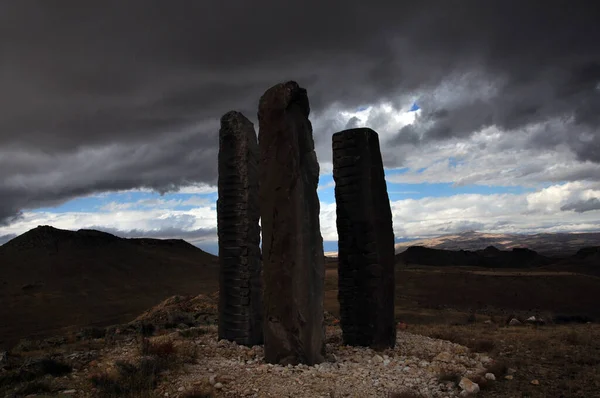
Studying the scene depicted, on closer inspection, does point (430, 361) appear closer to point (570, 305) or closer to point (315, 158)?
point (315, 158)

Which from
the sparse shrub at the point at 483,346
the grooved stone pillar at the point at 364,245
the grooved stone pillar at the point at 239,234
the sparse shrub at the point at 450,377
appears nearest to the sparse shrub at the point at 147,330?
the grooved stone pillar at the point at 239,234

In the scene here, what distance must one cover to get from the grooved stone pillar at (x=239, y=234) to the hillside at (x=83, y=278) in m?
12.8

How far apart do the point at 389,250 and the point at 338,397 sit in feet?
14.3

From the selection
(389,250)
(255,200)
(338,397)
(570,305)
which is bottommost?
(570,305)

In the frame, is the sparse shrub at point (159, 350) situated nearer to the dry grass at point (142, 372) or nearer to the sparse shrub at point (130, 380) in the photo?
the dry grass at point (142, 372)

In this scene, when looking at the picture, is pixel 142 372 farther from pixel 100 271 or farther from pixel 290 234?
pixel 100 271

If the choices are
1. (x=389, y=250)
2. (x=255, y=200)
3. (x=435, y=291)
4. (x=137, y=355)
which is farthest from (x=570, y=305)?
(x=137, y=355)

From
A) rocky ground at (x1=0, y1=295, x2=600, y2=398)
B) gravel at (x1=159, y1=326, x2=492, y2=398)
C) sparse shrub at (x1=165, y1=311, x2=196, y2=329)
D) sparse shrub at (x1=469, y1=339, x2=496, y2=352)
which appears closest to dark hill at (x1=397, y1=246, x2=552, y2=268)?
sparse shrub at (x1=165, y1=311, x2=196, y2=329)

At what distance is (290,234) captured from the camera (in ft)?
27.1

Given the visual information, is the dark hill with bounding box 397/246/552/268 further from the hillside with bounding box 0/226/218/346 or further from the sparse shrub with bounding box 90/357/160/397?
the sparse shrub with bounding box 90/357/160/397

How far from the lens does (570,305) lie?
26.0 metres

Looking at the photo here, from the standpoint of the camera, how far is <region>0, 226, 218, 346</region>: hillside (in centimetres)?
2525

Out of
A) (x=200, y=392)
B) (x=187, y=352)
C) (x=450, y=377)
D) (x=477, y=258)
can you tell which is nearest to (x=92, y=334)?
(x=187, y=352)

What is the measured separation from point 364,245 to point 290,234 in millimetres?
2559
